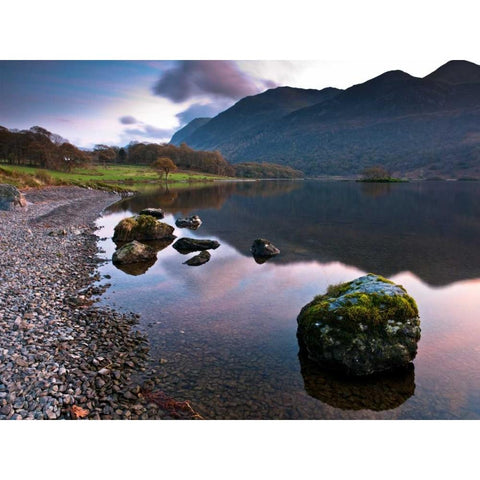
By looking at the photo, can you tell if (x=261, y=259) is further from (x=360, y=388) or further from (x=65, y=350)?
(x=65, y=350)

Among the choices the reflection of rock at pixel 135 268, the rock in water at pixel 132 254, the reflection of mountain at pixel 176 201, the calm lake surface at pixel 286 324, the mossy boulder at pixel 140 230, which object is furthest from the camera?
the reflection of mountain at pixel 176 201

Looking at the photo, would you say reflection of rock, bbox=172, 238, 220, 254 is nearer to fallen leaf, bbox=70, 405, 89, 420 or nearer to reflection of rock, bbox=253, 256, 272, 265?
reflection of rock, bbox=253, 256, 272, 265

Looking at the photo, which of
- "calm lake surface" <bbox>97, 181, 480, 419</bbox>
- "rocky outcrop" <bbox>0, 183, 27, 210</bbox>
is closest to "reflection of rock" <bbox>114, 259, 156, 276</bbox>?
"calm lake surface" <bbox>97, 181, 480, 419</bbox>

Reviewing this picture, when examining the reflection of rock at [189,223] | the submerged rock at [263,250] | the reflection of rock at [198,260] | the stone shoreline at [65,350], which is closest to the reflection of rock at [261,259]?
the submerged rock at [263,250]

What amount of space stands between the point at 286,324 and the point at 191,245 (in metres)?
13.8

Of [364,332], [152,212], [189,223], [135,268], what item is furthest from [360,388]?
[152,212]

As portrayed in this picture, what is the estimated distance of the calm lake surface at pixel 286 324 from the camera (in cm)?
862

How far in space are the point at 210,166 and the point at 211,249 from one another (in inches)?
6706

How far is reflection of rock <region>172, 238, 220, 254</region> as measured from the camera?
82.1ft

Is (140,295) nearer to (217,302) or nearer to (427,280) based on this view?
(217,302)

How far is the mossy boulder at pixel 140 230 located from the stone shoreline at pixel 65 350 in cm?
869

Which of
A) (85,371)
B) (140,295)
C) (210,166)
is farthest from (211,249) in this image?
(210,166)

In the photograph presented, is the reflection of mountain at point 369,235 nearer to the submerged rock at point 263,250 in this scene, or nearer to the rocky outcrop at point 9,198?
the submerged rock at point 263,250

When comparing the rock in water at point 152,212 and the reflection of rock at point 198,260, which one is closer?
the reflection of rock at point 198,260
